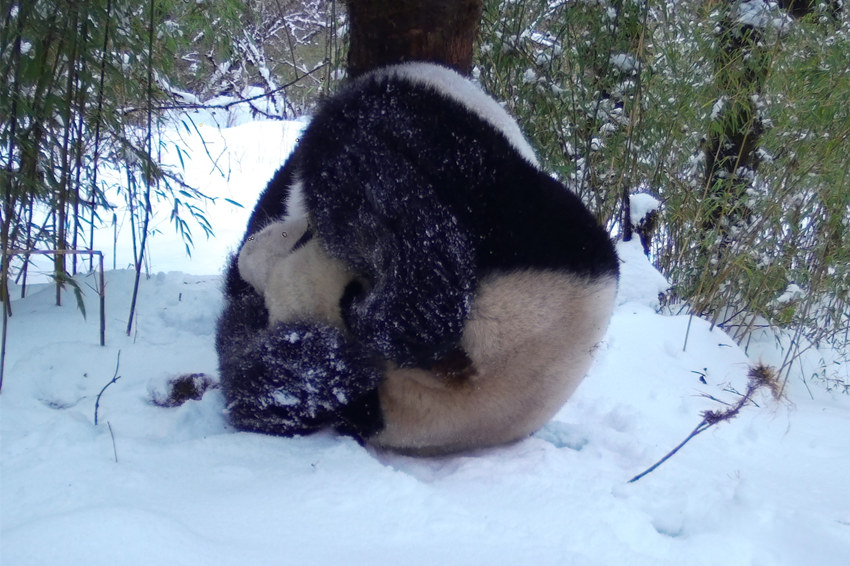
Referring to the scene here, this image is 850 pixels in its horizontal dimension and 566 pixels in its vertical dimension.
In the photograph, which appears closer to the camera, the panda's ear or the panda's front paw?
the panda's front paw

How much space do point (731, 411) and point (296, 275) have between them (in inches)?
38.9

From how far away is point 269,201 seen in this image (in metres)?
1.90

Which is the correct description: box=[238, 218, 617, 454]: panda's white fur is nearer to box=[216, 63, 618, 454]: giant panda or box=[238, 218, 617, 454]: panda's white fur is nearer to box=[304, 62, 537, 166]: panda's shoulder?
box=[216, 63, 618, 454]: giant panda

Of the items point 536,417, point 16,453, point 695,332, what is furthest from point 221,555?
point 695,332

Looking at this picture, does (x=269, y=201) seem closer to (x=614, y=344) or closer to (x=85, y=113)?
(x=85, y=113)

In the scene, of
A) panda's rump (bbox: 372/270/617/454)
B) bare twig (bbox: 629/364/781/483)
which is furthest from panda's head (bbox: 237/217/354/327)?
bare twig (bbox: 629/364/781/483)

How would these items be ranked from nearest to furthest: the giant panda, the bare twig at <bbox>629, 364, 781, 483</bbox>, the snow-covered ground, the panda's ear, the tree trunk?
the snow-covered ground
the giant panda
the bare twig at <bbox>629, 364, 781, 483</bbox>
the panda's ear
the tree trunk

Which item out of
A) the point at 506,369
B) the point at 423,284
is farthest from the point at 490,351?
the point at 423,284

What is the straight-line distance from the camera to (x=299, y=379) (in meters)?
1.41

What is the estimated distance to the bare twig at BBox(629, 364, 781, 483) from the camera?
1.43 metres

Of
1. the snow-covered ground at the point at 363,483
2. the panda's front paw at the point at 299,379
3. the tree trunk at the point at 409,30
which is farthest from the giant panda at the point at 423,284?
the tree trunk at the point at 409,30

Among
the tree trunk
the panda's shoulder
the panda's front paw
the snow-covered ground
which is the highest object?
the tree trunk

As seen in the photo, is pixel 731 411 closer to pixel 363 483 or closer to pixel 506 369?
pixel 506 369

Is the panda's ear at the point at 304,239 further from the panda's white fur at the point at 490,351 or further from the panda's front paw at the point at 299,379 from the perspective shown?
the panda's front paw at the point at 299,379
